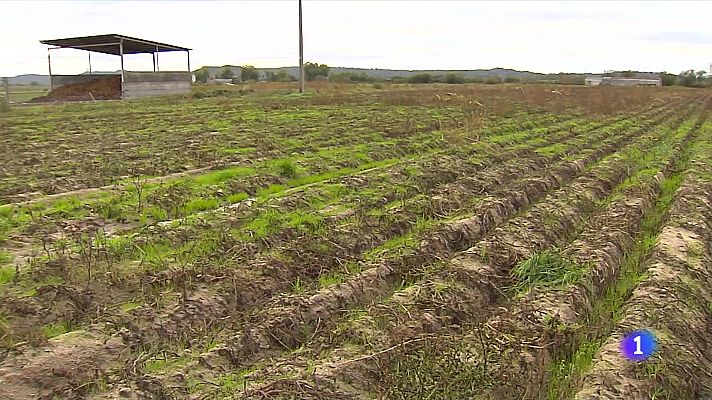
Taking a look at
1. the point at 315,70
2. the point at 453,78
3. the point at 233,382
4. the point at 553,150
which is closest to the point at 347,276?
the point at 233,382

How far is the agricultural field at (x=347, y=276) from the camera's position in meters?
4.50

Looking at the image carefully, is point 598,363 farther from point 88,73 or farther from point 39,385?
point 88,73

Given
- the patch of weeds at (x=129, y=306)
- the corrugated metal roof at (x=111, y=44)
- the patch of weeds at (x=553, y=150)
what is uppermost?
the corrugated metal roof at (x=111, y=44)

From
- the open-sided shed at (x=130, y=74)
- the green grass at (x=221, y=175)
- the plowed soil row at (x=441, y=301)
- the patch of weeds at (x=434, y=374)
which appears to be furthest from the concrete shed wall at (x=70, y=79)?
the patch of weeds at (x=434, y=374)

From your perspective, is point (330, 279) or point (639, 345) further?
point (330, 279)

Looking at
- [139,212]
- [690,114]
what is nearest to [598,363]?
[139,212]

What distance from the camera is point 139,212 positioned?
27.5ft

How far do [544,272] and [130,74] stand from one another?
3103cm

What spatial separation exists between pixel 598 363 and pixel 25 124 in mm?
19147

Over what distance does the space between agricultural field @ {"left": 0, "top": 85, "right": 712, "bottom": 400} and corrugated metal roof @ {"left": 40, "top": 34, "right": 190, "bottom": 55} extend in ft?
66.8

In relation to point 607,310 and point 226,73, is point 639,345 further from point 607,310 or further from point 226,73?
point 226,73

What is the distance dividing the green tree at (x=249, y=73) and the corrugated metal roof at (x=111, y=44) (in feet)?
128

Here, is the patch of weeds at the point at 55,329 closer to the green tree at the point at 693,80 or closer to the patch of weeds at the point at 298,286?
the patch of weeds at the point at 298,286

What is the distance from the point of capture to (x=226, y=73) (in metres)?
82.1
